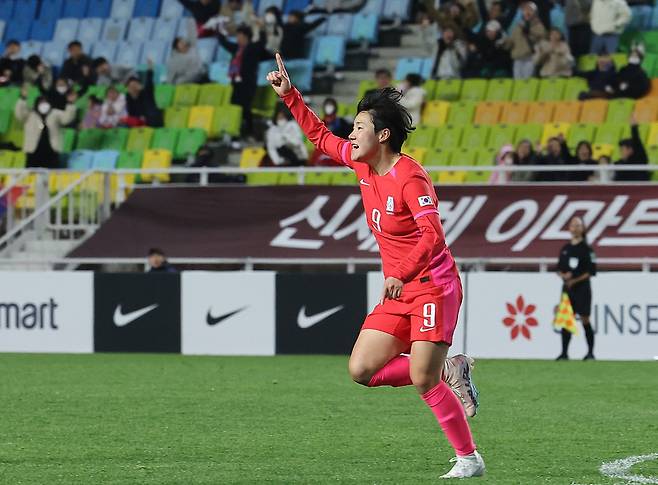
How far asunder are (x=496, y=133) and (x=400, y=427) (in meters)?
11.8

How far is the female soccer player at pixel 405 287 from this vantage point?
25.8 ft

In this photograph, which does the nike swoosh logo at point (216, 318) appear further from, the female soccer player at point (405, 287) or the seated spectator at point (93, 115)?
the female soccer player at point (405, 287)

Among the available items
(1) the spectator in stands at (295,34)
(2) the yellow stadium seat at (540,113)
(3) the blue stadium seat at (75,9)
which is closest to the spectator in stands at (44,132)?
(1) the spectator in stands at (295,34)

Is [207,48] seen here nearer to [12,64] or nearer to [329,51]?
[329,51]

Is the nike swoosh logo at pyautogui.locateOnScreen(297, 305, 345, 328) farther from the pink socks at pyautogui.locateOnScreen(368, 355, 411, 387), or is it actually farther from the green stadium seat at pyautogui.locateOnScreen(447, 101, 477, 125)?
the pink socks at pyautogui.locateOnScreen(368, 355, 411, 387)

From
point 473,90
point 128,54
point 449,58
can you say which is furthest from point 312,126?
point 128,54

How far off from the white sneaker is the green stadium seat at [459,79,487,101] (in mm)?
15748

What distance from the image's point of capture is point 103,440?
31.9 feet

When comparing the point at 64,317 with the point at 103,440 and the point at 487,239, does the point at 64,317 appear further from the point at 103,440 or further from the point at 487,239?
the point at 103,440

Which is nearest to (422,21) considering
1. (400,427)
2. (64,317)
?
(64,317)

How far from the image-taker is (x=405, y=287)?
7.98 metres

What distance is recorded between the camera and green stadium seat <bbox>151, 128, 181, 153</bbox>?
24.0 meters

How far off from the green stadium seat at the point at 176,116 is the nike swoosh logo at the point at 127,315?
5.98 meters

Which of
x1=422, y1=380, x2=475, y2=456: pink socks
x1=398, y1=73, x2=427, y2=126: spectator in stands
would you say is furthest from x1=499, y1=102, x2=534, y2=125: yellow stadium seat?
x1=422, y1=380, x2=475, y2=456: pink socks
